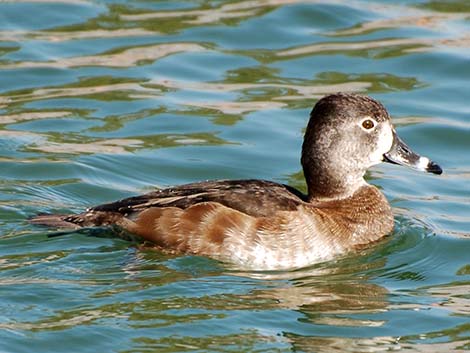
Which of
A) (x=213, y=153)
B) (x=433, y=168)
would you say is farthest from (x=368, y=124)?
(x=213, y=153)

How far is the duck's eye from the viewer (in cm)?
942

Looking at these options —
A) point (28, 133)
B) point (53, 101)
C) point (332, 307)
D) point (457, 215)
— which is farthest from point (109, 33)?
point (332, 307)

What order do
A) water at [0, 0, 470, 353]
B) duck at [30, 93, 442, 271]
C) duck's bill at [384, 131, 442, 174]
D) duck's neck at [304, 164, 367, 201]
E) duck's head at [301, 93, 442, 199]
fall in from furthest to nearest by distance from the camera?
duck's bill at [384, 131, 442, 174], duck's neck at [304, 164, 367, 201], duck's head at [301, 93, 442, 199], duck at [30, 93, 442, 271], water at [0, 0, 470, 353]

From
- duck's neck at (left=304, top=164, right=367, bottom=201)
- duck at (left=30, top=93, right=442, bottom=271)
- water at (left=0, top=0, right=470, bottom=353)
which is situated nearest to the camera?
water at (left=0, top=0, right=470, bottom=353)

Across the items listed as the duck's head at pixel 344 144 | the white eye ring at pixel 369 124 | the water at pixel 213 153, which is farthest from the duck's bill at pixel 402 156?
the water at pixel 213 153

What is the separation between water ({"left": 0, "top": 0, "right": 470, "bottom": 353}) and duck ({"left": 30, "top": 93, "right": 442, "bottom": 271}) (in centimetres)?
14

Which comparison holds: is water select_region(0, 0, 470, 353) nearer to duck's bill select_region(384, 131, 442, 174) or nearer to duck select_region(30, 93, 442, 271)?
duck select_region(30, 93, 442, 271)

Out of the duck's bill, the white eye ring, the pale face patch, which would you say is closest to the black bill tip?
the duck's bill

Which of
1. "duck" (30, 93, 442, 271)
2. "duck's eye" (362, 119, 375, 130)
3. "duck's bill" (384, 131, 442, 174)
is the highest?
"duck's eye" (362, 119, 375, 130)

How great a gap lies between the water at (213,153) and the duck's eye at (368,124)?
33.6 inches

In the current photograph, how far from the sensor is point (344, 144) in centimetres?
941

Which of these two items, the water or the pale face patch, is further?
the pale face patch

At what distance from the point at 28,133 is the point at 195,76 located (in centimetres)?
228

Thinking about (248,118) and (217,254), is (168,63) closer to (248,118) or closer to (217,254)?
(248,118)
